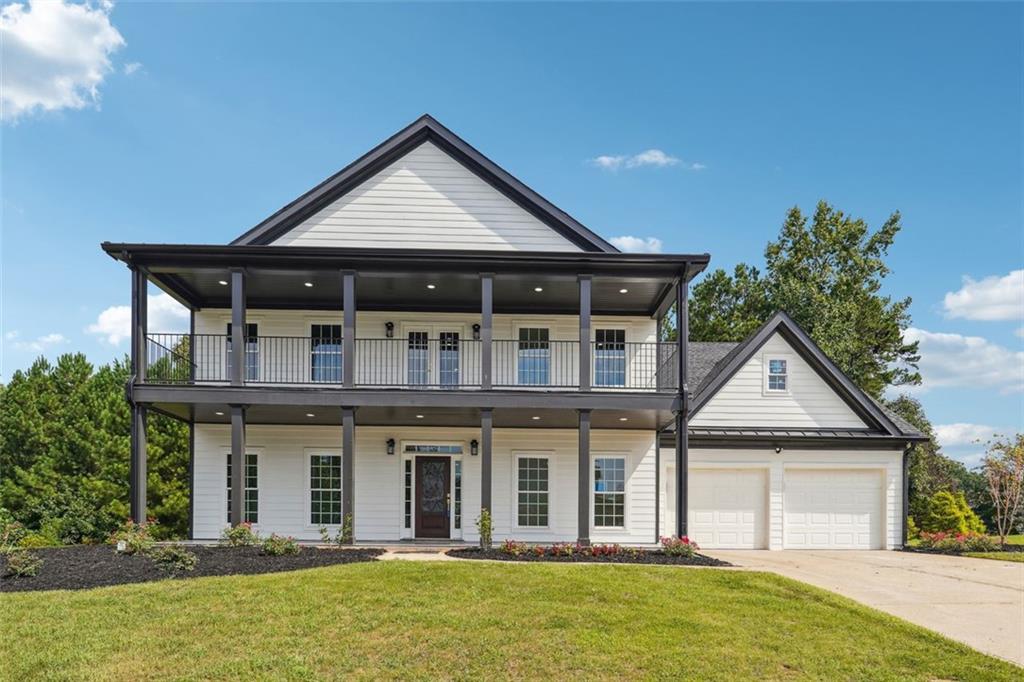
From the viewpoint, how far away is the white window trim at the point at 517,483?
16188mm

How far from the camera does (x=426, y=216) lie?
1562cm

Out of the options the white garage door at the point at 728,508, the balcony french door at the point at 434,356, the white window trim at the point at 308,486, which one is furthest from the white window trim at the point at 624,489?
the white window trim at the point at 308,486

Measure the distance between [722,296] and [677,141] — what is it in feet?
48.8

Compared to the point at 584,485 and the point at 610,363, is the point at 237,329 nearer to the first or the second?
the point at 584,485

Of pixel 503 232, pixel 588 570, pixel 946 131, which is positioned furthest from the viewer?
pixel 946 131

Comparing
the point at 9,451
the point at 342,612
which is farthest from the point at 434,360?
the point at 9,451

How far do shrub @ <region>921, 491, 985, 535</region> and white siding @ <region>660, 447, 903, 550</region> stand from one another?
166 inches

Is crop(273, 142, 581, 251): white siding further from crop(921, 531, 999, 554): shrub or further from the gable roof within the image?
crop(921, 531, 999, 554): shrub

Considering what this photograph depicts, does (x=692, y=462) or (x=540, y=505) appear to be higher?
(x=692, y=462)

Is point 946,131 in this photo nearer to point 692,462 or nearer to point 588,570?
point 692,462

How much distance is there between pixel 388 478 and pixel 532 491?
11.8ft

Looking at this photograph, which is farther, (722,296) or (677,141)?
(722,296)

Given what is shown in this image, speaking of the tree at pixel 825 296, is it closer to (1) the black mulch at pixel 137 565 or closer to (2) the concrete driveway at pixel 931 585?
(2) the concrete driveway at pixel 931 585

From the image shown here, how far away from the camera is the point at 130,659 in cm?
702
